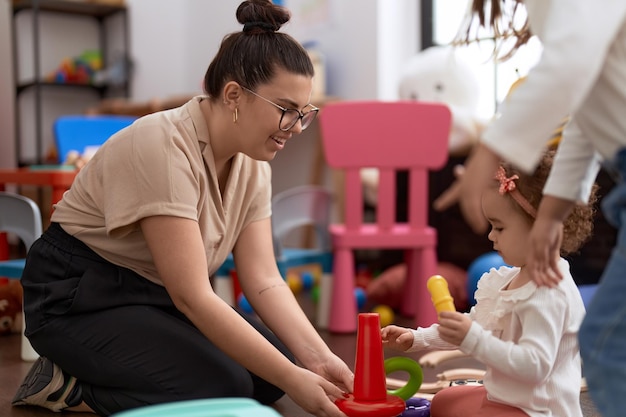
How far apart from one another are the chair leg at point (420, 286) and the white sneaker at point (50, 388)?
1.20 metres

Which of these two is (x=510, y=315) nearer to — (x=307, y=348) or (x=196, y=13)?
(x=307, y=348)

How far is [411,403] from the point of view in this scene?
140 cm

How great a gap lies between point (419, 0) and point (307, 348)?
7.55ft

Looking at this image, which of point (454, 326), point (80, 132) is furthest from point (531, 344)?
point (80, 132)

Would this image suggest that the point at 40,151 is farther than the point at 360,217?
Yes

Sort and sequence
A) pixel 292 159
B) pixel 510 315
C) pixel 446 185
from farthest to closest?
pixel 292 159 < pixel 446 185 < pixel 510 315

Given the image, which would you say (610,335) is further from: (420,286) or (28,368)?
(420,286)

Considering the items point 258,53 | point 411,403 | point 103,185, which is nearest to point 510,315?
point 411,403

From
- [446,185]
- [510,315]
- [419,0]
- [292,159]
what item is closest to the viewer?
[510,315]

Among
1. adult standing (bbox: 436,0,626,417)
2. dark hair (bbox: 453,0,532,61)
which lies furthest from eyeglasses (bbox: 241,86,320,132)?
adult standing (bbox: 436,0,626,417)

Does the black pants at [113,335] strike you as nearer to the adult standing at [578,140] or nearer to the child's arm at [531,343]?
the child's arm at [531,343]

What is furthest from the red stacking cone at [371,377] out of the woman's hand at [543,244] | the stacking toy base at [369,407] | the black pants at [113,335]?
the woman's hand at [543,244]

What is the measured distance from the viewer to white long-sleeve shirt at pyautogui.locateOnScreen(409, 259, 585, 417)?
1.08 meters

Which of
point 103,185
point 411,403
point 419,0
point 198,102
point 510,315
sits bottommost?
point 411,403
